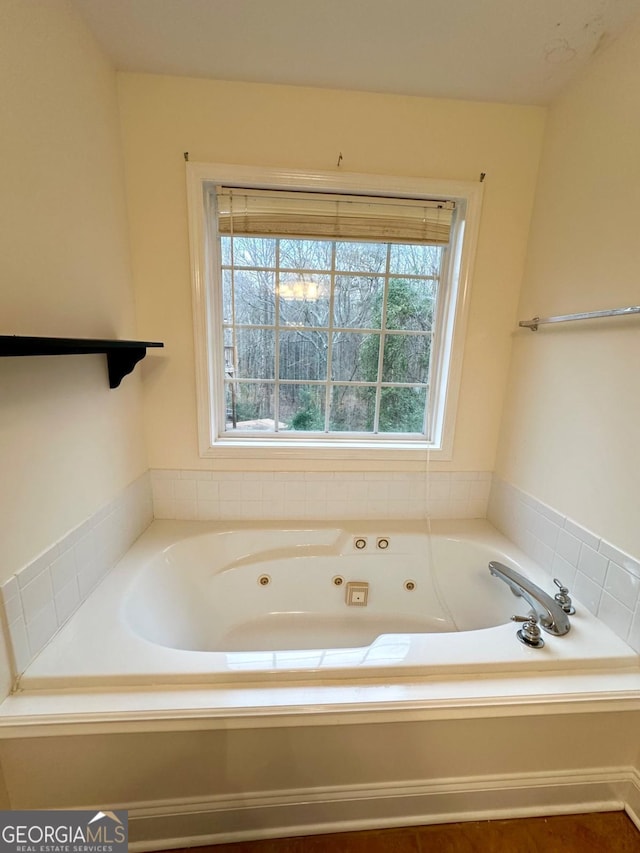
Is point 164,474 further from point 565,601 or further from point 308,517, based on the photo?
point 565,601

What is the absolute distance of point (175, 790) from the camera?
0.94 m

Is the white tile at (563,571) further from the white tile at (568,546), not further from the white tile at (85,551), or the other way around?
the white tile at (85,551)

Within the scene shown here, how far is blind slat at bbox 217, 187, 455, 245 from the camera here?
149 centimetres

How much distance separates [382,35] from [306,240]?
0.68 metres

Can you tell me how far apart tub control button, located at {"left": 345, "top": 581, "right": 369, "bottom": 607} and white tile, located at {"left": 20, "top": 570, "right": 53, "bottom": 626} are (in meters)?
1.17

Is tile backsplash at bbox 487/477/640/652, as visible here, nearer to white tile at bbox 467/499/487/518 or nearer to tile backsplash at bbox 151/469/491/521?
white tile at bbox 467/499/487/518

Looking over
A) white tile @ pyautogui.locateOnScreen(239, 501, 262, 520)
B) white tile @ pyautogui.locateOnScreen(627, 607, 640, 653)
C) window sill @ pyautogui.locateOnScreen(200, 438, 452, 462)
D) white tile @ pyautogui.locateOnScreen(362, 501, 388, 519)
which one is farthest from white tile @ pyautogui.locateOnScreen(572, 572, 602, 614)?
white tile @ pyautogui.locateOnScreen(239, 501, 262, 520)

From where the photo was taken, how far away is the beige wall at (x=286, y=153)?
4.43 ft

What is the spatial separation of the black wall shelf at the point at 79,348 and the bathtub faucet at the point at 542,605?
1.55 m

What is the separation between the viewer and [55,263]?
101 cm

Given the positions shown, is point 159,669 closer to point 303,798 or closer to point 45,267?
point 303,798

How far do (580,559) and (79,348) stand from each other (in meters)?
1.72

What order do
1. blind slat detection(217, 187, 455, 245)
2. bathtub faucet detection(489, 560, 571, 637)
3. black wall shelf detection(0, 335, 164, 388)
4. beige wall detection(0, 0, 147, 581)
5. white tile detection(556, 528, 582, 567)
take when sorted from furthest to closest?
blind slat detection(217, 187, 455, 245) → white tile detection(556, 528, 582, 567) → bathtub faucet detection(489, 560, 571, 637) → beige wall detection(0, 0, 147, 581) → black wall shelf detection(0, 335, 164, 388)

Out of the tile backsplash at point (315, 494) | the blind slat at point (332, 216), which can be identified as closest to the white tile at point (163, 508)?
the tile backsplash at point (315, 494)
